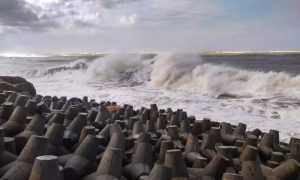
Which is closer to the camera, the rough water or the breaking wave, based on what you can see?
the rough water

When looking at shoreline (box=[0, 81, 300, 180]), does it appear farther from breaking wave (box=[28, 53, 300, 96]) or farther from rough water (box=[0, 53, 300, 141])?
breaking wave (box=[28, 53, 300, 96])

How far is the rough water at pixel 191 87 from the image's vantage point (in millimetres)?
10125

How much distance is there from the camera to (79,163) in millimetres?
2969

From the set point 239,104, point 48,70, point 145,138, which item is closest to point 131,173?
point 145,138

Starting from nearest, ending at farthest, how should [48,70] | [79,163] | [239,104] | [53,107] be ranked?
1. [79,163]
2. [53,107]
3. [239,104]
4. [48,70]

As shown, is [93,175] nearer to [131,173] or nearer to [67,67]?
[131,173]

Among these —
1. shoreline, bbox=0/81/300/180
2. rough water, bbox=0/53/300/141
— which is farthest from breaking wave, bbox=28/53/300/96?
shoreline, bbox=0/81/300/180

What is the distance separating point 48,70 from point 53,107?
71.4 ft

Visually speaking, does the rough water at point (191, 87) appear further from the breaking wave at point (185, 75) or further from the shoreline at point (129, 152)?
the shoreline at point (129, 152)

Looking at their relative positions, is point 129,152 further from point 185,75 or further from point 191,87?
point 185,75

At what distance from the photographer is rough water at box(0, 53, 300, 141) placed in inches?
399

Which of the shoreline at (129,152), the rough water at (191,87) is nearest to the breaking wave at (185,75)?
the rough water at (191,87)

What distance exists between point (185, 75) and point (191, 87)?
2.02 m

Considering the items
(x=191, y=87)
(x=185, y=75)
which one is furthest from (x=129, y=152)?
(x=185, y=75)
